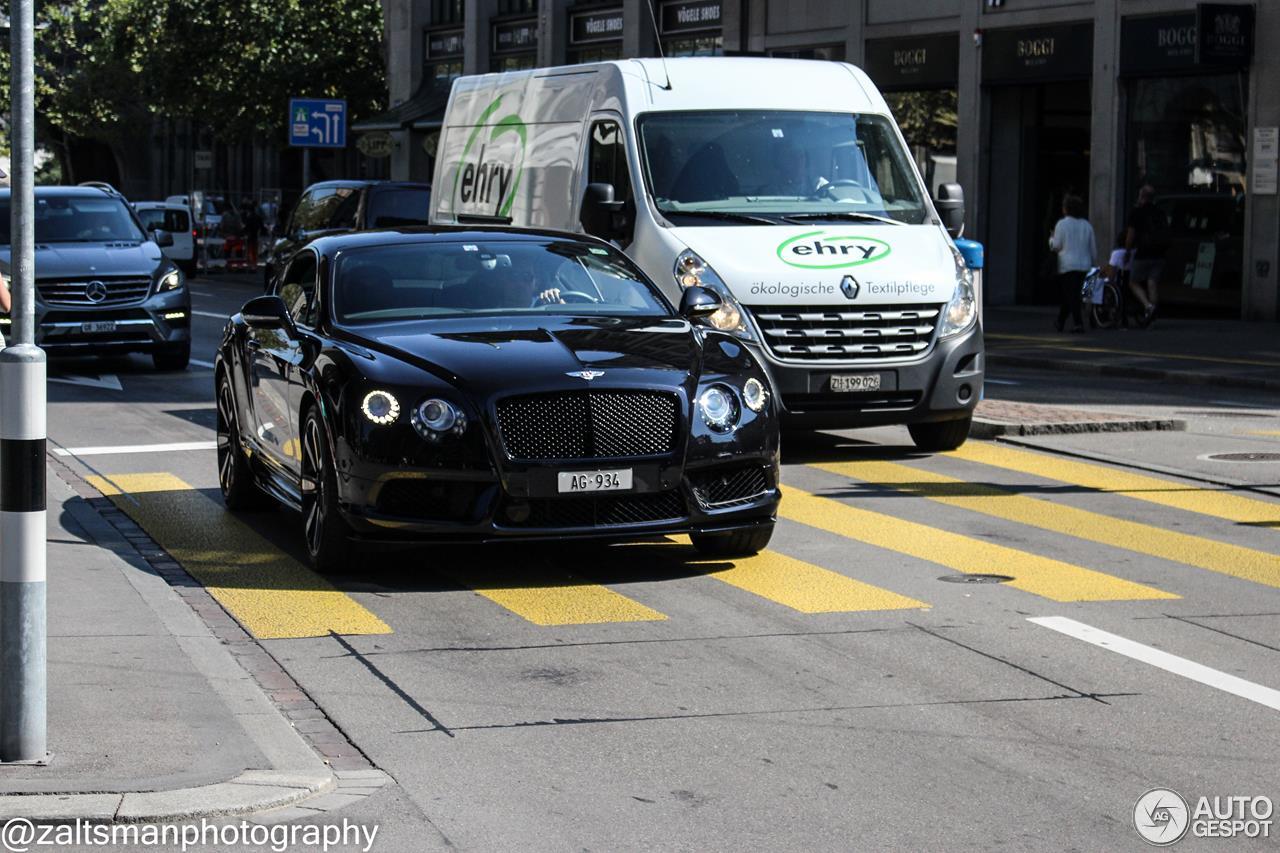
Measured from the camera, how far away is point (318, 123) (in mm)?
39906

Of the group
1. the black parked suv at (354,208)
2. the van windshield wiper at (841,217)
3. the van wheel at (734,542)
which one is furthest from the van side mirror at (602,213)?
the black parked suv at (354,208)

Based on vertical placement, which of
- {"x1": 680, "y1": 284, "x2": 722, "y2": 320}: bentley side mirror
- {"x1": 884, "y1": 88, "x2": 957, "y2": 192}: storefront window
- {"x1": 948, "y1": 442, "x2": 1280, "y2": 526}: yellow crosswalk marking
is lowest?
{"x1": 948, "y1": 442, "x2": 1280, "y2": 526}: yellow crosswalk marking

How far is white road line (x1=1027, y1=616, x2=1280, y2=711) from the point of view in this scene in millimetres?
7023

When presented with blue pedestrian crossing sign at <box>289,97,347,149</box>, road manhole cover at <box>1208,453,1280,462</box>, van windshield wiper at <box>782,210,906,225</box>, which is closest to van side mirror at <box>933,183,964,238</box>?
van windshield wiper at <box>782,210,906,225</box>

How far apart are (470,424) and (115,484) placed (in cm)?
444

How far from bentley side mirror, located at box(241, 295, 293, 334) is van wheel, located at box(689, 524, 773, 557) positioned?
236 cm

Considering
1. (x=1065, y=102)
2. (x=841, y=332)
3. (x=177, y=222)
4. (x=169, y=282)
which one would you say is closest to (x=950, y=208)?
(x=841, y=332)

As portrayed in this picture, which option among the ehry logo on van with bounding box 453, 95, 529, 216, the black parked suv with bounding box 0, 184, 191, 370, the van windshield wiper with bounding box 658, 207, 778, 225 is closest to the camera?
the van windshield wiper with bounding box 658, 207, 778, 225

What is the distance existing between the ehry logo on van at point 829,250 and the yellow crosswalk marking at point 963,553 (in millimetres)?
1885

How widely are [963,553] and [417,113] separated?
41.3 m

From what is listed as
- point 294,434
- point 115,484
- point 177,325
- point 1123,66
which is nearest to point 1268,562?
point 294,434

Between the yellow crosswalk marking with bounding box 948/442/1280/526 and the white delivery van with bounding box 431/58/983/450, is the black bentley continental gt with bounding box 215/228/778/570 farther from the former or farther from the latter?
the yellow crosswalk marking with bounding box 948/442/1280/526

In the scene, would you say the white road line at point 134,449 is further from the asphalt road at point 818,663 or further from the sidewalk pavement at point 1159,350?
the sidewalk pavement at point 1159,350

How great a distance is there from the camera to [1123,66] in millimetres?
30438
